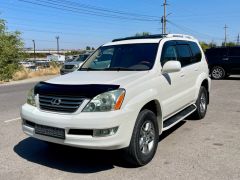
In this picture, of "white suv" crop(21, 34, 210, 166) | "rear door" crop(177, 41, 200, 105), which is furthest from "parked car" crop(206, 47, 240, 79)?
"white suv" crop(21, 34, 210, 166)

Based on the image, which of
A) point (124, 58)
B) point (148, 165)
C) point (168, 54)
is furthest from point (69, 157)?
point (168, 54)

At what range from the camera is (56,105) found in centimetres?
436

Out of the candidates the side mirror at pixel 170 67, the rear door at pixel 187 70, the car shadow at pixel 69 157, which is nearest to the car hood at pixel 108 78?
the side mirror at pixel 170 67

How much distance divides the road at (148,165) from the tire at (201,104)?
1.87 ft

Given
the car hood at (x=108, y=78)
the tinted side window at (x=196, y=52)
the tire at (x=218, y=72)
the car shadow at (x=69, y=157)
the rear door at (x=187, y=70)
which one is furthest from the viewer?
the tire at (x=218, y=72)

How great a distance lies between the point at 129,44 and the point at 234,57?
42.1 ft

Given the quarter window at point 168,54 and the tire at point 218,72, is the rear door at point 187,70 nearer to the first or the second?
the quarter window at point 168,54

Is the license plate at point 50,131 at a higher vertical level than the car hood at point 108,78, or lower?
lower

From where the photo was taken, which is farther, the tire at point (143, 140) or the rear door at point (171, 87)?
the rear door at point (171, 87)

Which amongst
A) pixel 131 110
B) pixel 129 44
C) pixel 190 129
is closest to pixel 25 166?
pixel 131 110

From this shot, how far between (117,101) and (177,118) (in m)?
2.11

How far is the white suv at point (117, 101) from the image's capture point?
4.11 meters

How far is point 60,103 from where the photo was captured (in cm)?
432

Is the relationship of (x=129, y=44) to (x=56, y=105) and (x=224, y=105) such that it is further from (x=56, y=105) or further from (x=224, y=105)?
(x=224, y=105)
